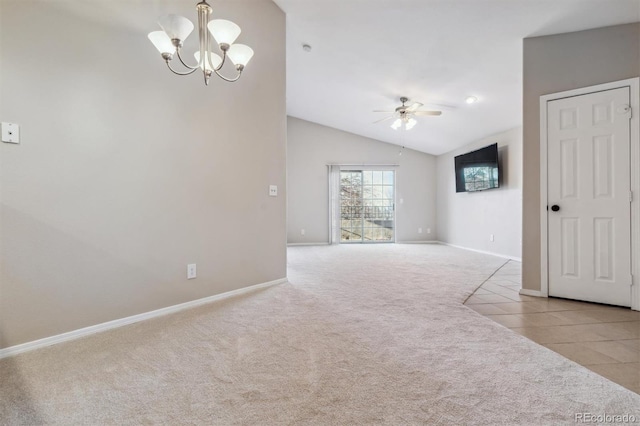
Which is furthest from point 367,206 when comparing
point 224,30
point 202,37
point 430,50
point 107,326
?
point 107,326

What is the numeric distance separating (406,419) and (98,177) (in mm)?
2379

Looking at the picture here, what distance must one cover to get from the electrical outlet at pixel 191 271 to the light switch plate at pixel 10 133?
54.8 inches

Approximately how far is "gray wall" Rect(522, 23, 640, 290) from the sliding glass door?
15.2 ft

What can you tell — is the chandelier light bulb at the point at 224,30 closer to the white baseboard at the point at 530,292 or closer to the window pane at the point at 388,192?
the white baseboard at the point at 530,292

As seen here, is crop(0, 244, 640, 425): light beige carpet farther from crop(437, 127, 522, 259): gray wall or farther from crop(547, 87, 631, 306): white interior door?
crop(437, 127, 522, 259): gray wall

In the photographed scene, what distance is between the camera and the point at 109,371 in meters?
1.51

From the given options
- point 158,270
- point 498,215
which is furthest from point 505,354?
point 498,215

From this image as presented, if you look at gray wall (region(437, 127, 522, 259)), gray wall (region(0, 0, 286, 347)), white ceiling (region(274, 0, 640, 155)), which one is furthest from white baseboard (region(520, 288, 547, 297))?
gray wall (region(0, 0, 286, 347))

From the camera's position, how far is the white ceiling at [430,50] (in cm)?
265

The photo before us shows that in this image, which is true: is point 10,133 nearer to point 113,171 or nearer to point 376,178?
point 113,171

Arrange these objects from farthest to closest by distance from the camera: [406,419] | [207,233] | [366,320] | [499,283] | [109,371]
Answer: [499,283], [207,233], [366,320], [109,371], [406,419]

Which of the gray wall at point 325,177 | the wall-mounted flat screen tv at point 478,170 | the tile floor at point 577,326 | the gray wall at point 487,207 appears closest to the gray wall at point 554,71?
the tile floor at point 577,326

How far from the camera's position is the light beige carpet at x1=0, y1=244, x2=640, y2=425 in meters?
1.19

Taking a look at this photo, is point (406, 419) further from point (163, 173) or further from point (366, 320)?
point (163, 173)
